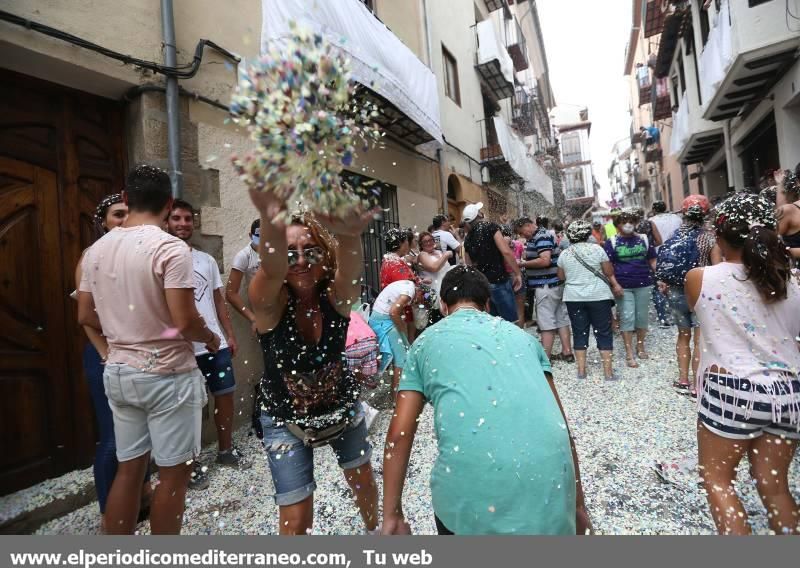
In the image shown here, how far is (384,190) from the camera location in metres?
7.15

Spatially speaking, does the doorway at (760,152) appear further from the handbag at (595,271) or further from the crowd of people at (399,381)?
the crowd of people at (399,381)

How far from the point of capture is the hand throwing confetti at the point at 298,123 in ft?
4.15

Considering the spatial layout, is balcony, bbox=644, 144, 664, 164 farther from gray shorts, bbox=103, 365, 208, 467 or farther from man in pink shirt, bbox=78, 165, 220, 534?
gray shorts, bbox=103, 365, 208, 467

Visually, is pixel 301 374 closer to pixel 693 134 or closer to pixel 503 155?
pixel 503 155

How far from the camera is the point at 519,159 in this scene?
516 inches

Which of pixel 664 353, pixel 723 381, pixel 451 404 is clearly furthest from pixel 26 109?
pixel 664 353

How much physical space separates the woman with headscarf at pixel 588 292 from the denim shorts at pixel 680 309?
582 millimetres

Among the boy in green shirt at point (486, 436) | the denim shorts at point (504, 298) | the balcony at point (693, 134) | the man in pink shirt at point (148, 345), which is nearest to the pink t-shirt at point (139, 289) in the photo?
the man in pink shirt at point (148, 345)

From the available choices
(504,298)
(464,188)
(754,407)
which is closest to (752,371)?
(754,407)

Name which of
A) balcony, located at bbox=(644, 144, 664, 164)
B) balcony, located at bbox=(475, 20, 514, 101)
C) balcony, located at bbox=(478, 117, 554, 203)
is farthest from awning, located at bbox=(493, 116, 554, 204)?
balcony, located at bbox=(644, 144, 664, 164)

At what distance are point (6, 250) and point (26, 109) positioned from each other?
0.95 m

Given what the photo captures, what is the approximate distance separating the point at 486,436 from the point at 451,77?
10589 millimetres

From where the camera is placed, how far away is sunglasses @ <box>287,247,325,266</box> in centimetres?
179

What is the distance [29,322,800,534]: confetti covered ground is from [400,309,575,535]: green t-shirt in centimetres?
129
